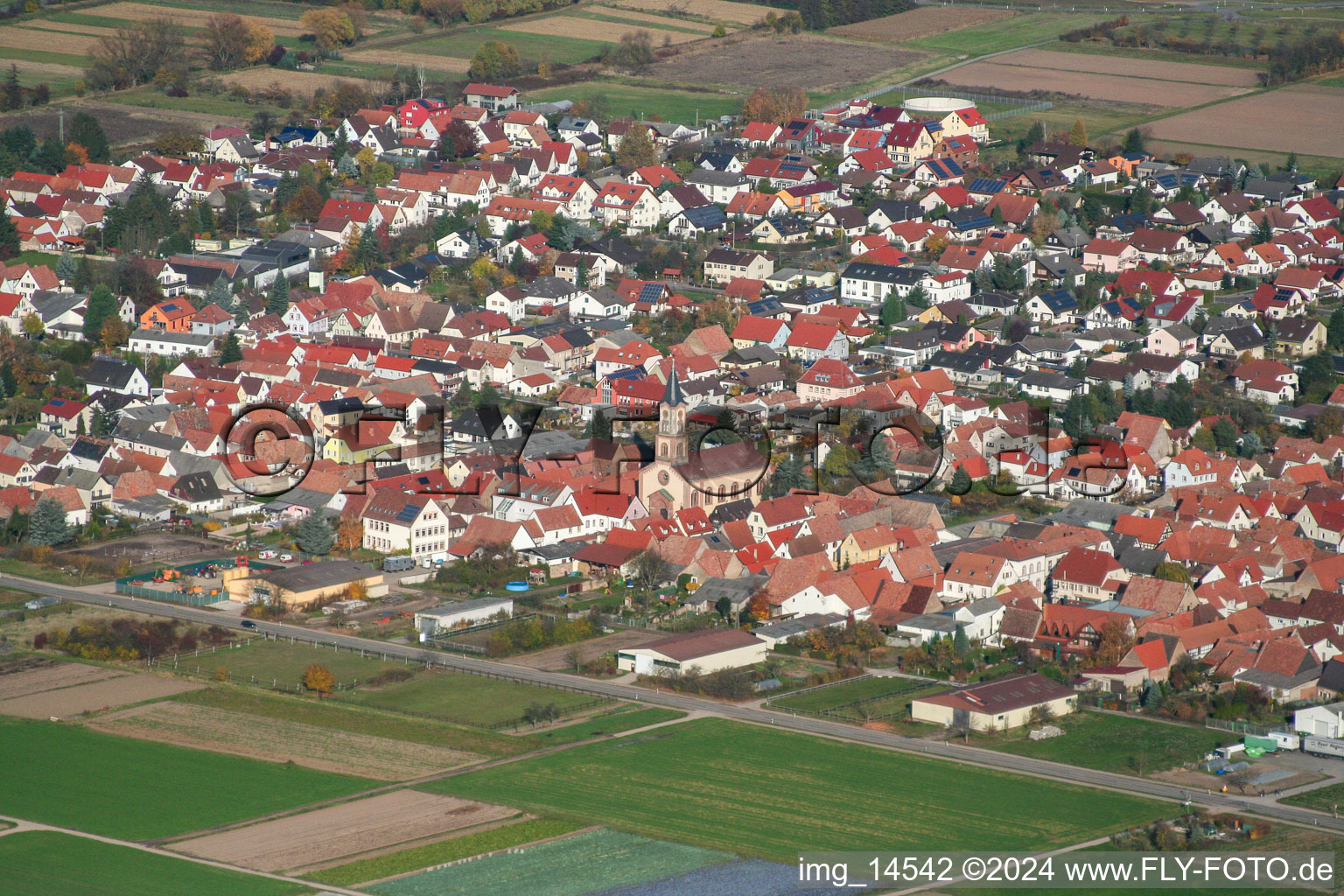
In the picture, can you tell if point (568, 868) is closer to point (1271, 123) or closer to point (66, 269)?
point (66, 269)

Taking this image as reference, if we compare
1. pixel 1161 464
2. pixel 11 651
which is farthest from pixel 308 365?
pixel 1161 464

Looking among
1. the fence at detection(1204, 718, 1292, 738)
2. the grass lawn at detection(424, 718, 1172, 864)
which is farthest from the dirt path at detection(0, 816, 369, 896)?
the fence at detection(1204, 718, 1292, 738)

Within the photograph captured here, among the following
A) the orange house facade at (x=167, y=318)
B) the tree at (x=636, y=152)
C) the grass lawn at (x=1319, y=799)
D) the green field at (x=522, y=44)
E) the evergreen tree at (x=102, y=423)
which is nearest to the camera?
the grass lawn at (x=1319, y=799)

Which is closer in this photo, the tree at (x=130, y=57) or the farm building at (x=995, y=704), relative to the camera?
the farm building at (x=995, y=704)

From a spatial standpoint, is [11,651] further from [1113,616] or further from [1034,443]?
[1034,443]

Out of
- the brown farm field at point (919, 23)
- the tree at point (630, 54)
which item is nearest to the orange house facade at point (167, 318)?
the tree at point (630, 54)

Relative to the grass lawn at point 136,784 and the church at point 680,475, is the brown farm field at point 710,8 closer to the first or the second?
the church at point 680,475

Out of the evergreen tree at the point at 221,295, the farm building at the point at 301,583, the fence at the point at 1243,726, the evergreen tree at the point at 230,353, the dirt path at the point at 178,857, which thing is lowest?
the fence at the point at 1243,726

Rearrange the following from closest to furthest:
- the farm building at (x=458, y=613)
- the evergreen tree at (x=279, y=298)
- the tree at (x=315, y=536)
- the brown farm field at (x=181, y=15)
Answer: the farm building at (x=458, y=613) < the tree at (x=315, y=536) < the evergreen tree at (x=279, y=298) < the brown farm field at (x=181, y=15)
